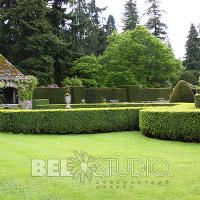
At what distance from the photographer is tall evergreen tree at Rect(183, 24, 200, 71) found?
176 feet

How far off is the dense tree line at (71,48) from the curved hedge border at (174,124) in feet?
72.2

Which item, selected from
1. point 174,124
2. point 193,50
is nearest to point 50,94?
point 174,124

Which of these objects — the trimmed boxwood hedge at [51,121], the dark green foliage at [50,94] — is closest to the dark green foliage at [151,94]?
the dark green foliage at [50,94]

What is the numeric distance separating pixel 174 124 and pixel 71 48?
95.5 ft

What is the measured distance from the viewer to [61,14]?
36.1 meters

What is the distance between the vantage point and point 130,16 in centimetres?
4609

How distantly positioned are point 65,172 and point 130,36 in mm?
31465

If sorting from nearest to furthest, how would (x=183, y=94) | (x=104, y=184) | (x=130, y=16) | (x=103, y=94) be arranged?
(x=104, y=184) < (x=183, y=94) < (x=103, y=94) < (x=130, y=16)

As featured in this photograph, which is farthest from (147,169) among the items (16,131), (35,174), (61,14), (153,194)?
(61,14)

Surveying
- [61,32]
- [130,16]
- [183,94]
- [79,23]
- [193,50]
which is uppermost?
[130,16]

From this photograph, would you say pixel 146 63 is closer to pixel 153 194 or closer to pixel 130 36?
pixel 130 36

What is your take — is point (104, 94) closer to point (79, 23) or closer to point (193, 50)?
point (79, 23)

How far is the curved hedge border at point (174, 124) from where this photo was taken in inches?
342

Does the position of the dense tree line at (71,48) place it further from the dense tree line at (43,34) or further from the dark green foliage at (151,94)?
the dark green foliage at (151,94)
